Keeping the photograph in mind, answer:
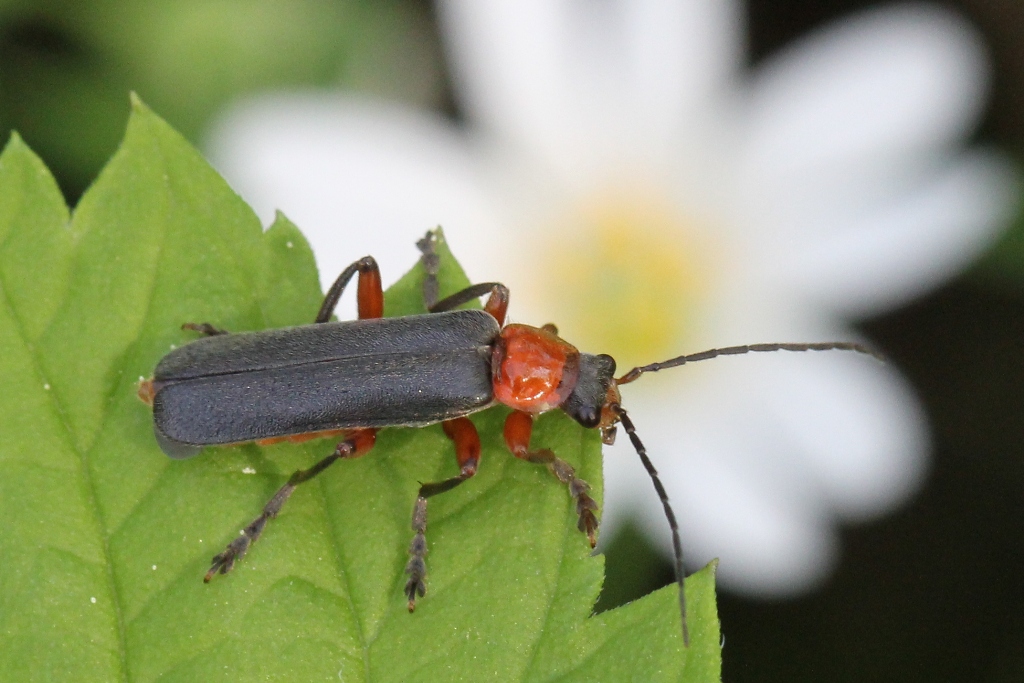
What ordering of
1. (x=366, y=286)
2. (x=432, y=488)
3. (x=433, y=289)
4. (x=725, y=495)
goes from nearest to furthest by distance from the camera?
(x=432, y=488) → (x=433, y=289) → (x=366, y=286) → (x=725, y=495)

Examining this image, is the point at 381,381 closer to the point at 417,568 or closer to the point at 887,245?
the point at 417,568

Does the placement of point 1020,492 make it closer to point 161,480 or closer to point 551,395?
point 551,395

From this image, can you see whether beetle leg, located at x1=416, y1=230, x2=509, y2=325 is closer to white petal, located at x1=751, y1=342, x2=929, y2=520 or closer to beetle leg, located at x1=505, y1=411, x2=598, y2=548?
beetle leg, located at x1=505, y1=411, x2=598, y2=548

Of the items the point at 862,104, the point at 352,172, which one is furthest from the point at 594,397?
the point at 862,104

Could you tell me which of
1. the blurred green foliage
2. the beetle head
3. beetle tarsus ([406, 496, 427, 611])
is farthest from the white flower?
beetle tarsus ([406, 496, 427, 611])

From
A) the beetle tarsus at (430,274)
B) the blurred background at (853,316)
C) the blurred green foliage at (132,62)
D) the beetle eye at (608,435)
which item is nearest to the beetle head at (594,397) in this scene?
the beetle eye at (608,435)

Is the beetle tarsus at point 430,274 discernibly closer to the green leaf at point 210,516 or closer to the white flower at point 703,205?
the green leaf at point 210,516
